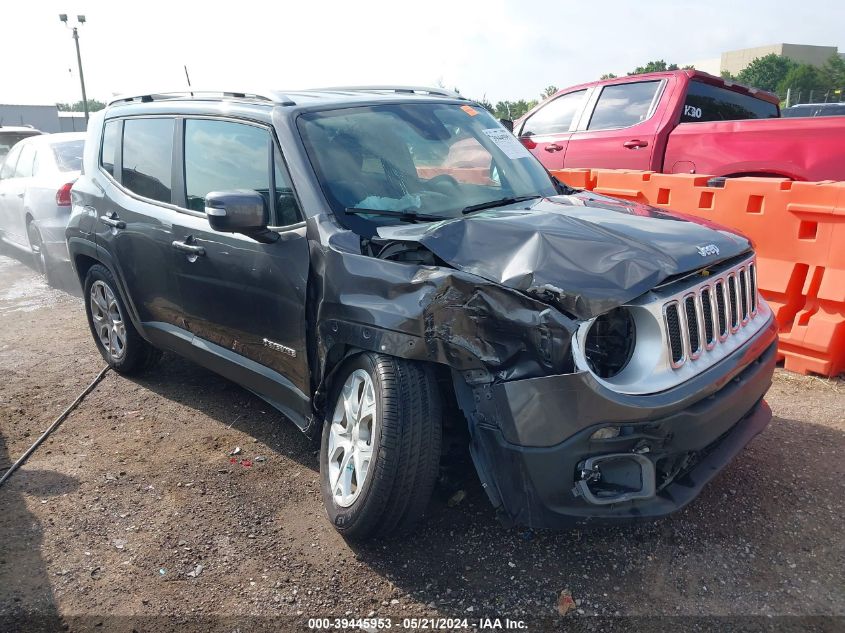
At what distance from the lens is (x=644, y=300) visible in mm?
2604

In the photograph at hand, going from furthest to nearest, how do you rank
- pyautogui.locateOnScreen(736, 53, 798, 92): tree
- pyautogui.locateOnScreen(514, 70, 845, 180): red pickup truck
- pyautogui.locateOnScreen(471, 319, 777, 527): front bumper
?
pyautogui.locateOnScreen(736, 53, 798, 92): tree, pyautogui.locateOnScreen(514, 70, 845, 180): red pickup truck, pyautogui.locateOnScreen(471, 319, 777, 527): front bumper

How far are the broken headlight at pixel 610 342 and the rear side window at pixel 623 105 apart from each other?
5.17m

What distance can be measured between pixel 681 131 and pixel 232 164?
4825 millimetres

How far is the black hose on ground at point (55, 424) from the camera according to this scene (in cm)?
400

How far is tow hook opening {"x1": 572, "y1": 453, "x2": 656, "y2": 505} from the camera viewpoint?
8.46ft

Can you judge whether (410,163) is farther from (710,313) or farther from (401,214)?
(710,313)

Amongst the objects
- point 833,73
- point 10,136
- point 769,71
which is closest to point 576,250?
point 10,136

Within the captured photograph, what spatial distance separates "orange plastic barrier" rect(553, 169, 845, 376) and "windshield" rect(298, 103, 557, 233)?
185cm

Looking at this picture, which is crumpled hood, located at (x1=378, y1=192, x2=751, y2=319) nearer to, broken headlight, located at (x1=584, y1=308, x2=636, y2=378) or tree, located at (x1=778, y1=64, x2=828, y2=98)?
broken headlight, located at (x1=584, y1=308, x2=636, y2=378)

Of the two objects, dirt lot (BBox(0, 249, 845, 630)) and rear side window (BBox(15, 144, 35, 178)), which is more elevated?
rear side window (BBox(15, 144, 35, 178))

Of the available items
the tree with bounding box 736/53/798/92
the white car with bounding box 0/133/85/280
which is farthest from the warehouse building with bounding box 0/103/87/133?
the tree with bounding box 736/53/798/92

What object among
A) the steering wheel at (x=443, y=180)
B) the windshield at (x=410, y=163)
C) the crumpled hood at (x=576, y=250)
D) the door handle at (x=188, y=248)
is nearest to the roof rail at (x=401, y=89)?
the windshield at (x=410, y=163)

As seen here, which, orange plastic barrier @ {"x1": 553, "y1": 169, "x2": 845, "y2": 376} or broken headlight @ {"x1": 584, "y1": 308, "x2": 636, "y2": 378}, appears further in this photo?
orange plastic barrier @ {"x1": 553, "y1": 169, "x2": 845, "y2": 376}

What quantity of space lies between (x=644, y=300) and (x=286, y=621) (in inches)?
73.0
